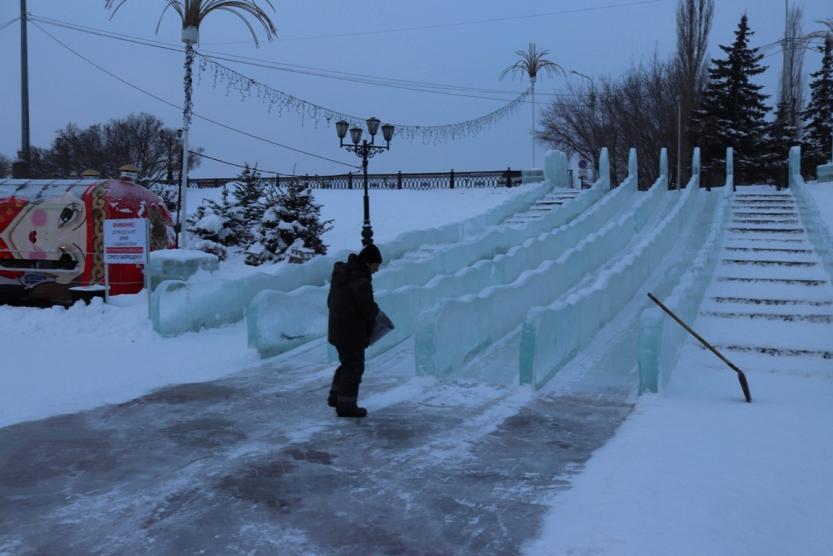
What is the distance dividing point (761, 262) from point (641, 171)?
35655mm

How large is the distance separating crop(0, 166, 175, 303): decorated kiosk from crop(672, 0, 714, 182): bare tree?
37044 mm

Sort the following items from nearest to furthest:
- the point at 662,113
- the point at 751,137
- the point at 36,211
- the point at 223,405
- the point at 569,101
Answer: the point at 223,405 < the point at 36,211 < the point at 751,137 < the point at 662,113 < the point at 569,101

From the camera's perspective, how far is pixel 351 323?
6.27 m

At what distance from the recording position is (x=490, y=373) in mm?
8266

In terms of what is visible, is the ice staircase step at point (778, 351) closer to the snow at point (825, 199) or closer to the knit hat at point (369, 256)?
the snow at point (825, 199)

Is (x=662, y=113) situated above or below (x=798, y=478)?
above

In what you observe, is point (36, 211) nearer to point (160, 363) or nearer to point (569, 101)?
point (160, 363)

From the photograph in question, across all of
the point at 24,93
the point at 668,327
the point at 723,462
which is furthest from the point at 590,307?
the point at 24,93

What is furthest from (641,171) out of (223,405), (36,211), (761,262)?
(223,405)

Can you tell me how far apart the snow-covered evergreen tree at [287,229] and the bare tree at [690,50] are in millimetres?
30409

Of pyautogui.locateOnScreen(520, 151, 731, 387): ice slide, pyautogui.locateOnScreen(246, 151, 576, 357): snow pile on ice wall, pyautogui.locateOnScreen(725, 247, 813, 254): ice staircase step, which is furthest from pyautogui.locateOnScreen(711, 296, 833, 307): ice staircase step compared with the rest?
pyautogui.locateOnScreen(246, 151, 576, 357): snow pile on ice wall

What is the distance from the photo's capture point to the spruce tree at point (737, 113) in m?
39.4

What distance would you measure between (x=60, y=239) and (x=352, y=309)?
943cm

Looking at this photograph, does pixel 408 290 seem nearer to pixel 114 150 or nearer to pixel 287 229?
pixel 287 229
